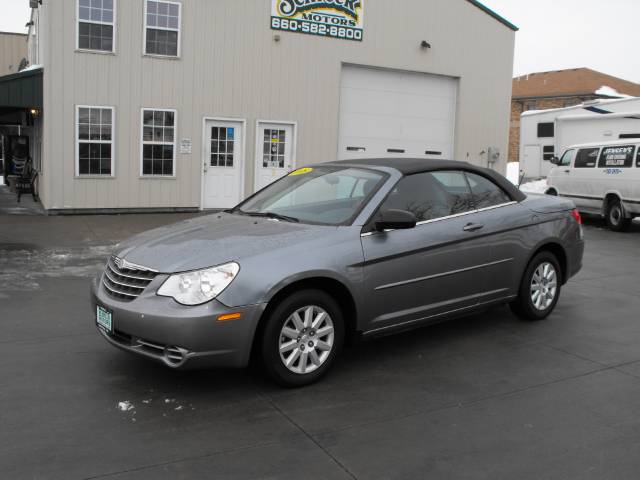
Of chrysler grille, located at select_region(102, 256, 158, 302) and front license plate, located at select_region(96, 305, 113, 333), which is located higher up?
chrysler grille, located at select_region(102, 256, 158, 302)

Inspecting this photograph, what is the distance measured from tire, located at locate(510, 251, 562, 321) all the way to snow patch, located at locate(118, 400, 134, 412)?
143 inches

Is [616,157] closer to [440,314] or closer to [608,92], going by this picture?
[440,314]

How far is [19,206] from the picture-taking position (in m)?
16.1

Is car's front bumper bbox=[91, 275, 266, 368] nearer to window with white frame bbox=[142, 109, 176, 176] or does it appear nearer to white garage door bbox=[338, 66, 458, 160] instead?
window with white frame bbox=[142, 109, 176, 176]

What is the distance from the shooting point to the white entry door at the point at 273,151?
16.5 metres

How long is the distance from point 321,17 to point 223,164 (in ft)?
14.3

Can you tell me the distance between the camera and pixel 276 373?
4504 mm

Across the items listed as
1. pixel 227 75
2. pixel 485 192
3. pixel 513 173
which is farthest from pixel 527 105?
pixel 485 192

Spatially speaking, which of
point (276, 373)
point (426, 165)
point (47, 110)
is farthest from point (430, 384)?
point (47, 110)

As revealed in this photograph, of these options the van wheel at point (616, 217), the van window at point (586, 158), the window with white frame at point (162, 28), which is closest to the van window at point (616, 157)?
the van window at point (586, 158)

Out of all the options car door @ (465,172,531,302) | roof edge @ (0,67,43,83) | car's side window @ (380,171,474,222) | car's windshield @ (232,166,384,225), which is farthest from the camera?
roof edge @ (0,67,43,83)

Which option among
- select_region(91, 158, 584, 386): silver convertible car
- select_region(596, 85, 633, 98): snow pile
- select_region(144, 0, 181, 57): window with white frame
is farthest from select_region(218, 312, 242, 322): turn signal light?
select_region(596, 85, 633, 98): snow pile

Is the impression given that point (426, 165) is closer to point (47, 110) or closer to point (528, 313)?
point (528, 313)

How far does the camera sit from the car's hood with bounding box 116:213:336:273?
445 centimetres
